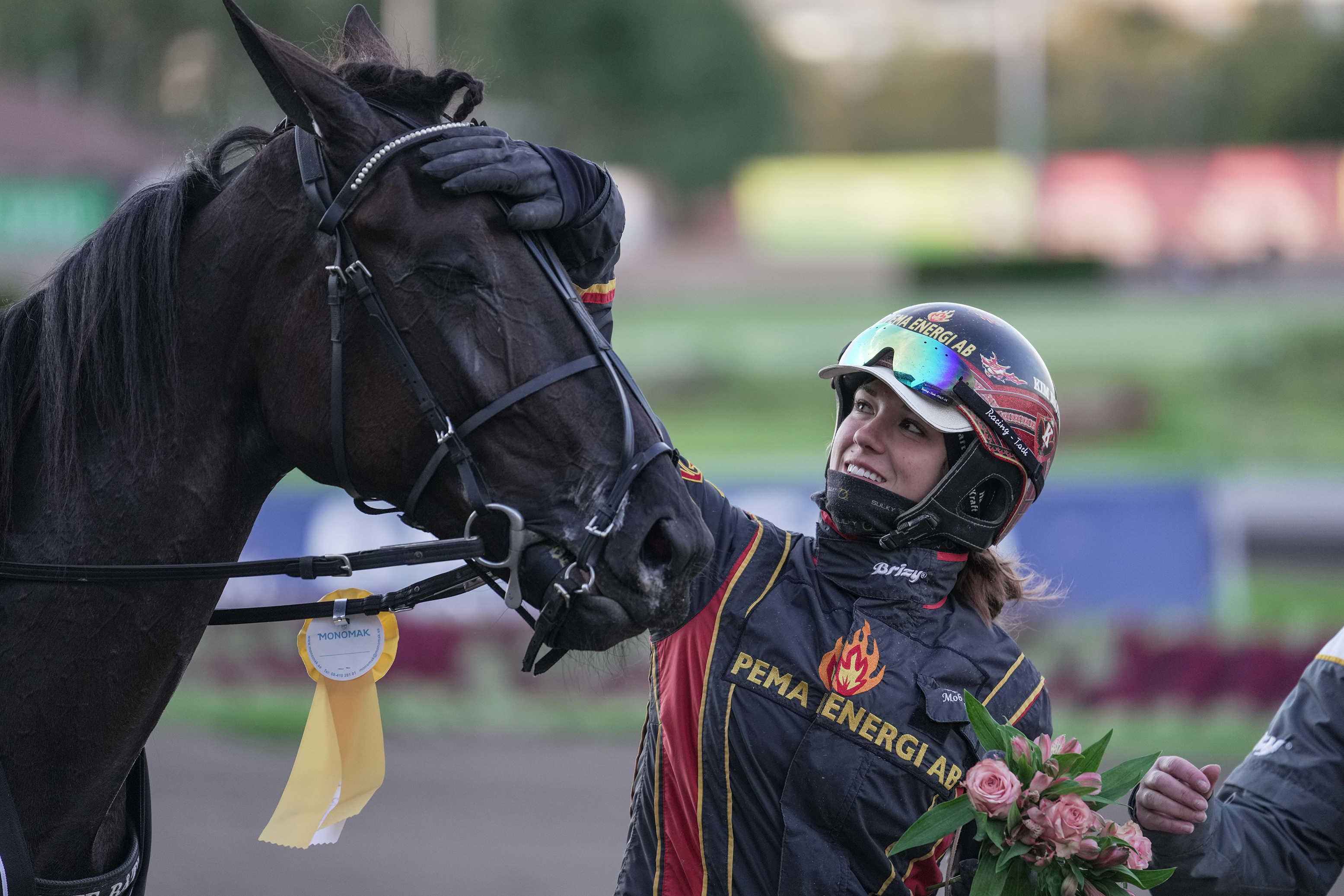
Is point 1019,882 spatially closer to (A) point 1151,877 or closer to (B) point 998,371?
(A) point 1151,877

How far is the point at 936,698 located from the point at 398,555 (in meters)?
0.89

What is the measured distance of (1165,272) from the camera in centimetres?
2159

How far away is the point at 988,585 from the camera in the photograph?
232cm

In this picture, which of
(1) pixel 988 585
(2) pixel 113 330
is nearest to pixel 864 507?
(1) pixel 988 585

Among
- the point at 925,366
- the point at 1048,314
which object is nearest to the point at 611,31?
the point at 1048,314

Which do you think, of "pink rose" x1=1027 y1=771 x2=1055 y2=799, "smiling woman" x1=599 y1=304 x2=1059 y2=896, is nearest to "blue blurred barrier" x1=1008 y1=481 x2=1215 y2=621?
"smiling woman" x1=599 y1=304 x2=1059 y2=896

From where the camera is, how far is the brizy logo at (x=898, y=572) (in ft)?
7.19

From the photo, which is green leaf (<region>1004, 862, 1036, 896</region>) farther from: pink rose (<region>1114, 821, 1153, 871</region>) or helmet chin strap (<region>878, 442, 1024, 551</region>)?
helmet chin strap (<region>878, 442, 1024, 551</region>)

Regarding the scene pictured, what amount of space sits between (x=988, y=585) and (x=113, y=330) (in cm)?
154

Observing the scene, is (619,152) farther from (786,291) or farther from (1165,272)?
(1165,272)

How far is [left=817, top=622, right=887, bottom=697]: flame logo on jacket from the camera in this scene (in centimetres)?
206

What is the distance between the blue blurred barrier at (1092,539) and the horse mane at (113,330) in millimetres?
5153

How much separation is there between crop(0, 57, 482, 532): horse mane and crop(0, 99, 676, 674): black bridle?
0.31ft

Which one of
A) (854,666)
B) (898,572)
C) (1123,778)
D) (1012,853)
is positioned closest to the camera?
(1012,853)
